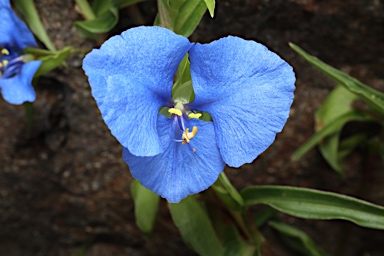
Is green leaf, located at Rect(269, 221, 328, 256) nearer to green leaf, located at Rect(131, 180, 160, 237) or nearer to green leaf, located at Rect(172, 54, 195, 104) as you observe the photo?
green leaf, located at Rect(131, 180, 160, 237)

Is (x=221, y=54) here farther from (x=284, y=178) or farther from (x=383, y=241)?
(x=383, y=241)

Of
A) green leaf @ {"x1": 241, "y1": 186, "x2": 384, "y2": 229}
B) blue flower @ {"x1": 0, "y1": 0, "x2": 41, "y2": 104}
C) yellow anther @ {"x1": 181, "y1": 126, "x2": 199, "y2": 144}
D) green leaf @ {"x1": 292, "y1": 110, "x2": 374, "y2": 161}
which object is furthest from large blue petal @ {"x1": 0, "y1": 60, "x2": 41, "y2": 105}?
green leaf @ {"x1": 292, "y1": 110, "x2": 374, "y2": 161}

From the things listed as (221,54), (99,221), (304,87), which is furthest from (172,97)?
(99,221)

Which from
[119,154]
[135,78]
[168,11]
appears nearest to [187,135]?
[135,78]

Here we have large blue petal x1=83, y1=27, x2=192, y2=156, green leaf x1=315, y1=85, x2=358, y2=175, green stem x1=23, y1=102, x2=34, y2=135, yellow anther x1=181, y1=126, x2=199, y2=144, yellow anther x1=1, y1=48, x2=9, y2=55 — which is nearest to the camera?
large blue petal x1=83, y1=27, x2=192, y2=156

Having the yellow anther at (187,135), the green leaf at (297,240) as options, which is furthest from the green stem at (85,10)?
the green leaf at (297,240)

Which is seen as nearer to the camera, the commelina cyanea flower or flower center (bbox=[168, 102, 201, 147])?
the commelina cyanea flower
